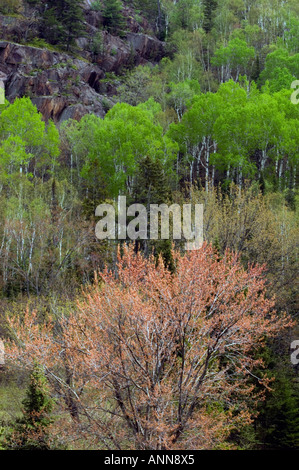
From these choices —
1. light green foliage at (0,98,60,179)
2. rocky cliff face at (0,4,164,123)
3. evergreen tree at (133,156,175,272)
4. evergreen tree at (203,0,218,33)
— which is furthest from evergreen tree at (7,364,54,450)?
A: evergreen tree at (203,0,218,33)


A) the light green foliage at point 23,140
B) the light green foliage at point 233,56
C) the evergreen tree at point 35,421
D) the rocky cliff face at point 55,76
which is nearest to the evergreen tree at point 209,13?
the light green foliage at point 233,56

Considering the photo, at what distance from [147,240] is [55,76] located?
27463 mm

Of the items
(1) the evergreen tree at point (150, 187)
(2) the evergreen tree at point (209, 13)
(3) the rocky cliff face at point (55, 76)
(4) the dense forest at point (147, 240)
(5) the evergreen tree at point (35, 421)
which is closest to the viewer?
(4) the dense forest at point (147, 240)

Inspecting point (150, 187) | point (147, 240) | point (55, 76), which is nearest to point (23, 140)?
point (55, 76)

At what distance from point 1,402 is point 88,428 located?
8751 millimetres

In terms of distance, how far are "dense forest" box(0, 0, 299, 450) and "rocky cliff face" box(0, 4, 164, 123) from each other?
0.20m

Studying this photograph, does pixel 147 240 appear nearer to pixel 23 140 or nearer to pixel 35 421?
pixel 35 421

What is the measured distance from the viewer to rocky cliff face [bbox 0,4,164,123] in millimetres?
44688

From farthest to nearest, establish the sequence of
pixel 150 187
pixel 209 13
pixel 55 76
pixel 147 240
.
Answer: pixel 209 13 < pixel 55 76 < pixel 150 187 < pixel 147 240

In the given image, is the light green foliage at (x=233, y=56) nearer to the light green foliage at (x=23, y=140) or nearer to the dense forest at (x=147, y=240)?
the dense forest at (x=147, y=240)

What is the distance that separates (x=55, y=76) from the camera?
46.2 meters

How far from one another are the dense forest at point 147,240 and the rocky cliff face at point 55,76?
0.65 ft

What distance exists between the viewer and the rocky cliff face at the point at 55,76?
44688 millimetres

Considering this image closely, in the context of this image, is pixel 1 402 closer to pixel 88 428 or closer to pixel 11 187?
pixel 88 428
